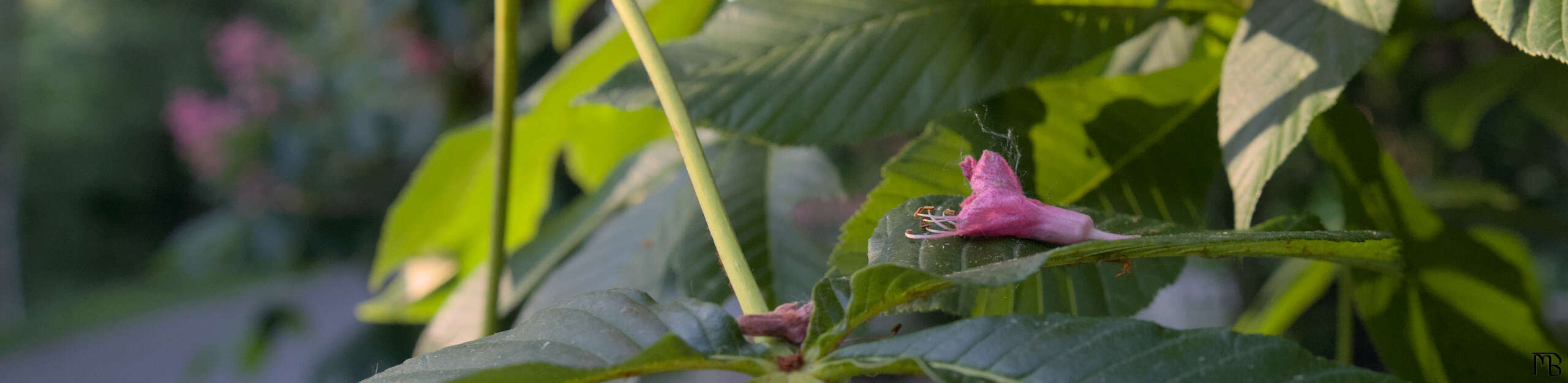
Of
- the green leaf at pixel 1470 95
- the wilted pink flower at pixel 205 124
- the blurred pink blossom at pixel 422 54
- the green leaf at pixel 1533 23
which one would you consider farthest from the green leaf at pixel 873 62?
the wilted pink flower at pixel 205 124

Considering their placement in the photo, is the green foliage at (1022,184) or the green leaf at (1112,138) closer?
the green foliage at (1022,184)

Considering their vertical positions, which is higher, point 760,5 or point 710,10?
point 710,10

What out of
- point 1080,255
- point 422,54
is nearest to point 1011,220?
point 1080,255

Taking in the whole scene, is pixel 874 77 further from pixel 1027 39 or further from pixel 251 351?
pixel 251 351

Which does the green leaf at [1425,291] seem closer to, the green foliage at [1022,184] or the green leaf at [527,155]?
the green foliage at [1022,184]

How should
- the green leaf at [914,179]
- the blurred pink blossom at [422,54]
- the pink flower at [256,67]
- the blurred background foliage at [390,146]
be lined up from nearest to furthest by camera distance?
the green leaf at [914,179], the blurred background foliage at [390,146], the blurred pink blossom at [422,54], the pink flower at [256,67]

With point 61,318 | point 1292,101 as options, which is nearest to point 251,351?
point 1292,101

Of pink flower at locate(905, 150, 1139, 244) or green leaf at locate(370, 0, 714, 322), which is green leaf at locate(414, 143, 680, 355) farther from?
pink flower at locate(905, 150, 1139, 244)
